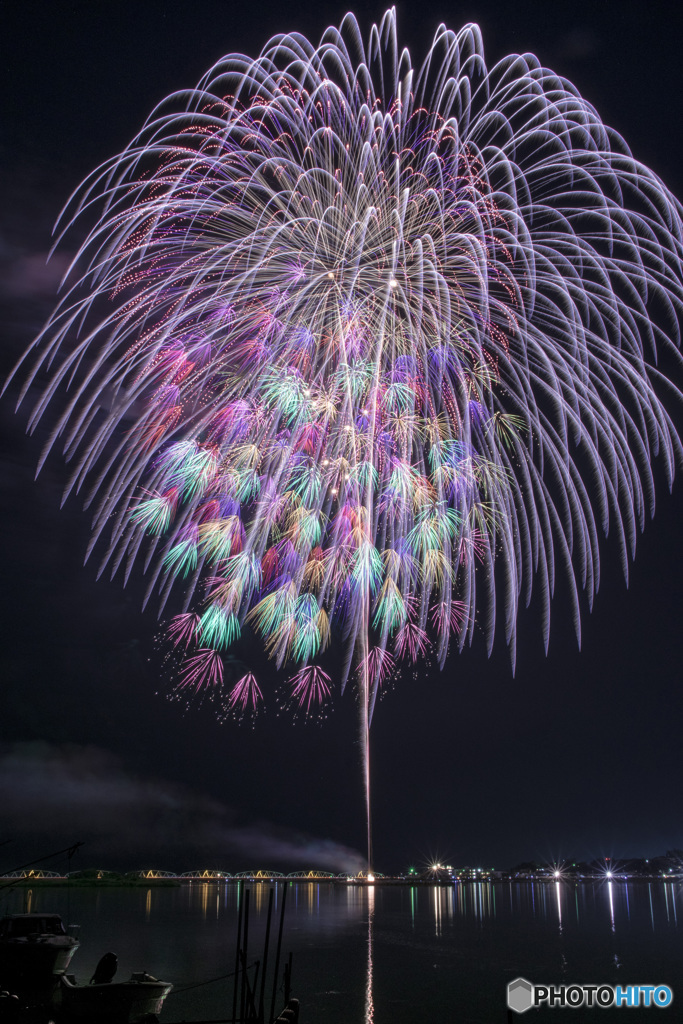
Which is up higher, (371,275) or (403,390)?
(371,275)

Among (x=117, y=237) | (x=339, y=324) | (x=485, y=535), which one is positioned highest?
(x=117, y=237)

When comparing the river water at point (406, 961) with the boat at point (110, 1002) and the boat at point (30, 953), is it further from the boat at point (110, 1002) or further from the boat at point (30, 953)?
the boat at point (110, 1002)

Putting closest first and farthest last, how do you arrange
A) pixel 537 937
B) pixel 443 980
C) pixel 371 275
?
pixel 371 275, pixel 443 980, pixel 537 937

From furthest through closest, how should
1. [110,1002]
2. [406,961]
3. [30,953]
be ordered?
[406,961] → [30,953] → [110,1002]

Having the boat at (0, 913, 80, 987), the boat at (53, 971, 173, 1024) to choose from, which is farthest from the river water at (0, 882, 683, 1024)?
the boat at (53, 971, 173, 1024)

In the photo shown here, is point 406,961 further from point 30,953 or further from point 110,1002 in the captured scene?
point 110,1002

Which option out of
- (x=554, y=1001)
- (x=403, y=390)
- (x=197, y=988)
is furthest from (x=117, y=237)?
(x=554, y=1001)

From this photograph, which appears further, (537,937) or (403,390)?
(537,937)

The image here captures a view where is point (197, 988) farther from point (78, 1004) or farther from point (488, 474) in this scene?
point (488, 474)

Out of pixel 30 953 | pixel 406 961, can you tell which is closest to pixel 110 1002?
pixel 30 953
